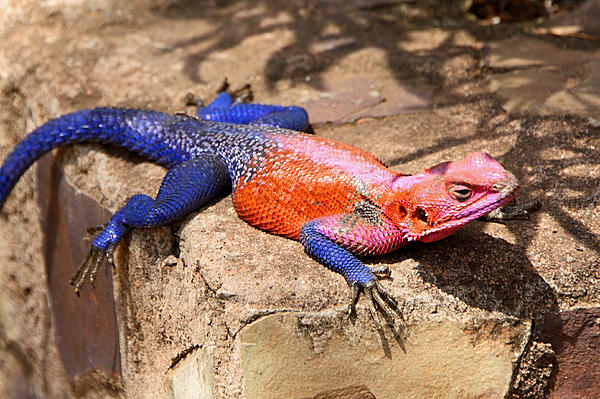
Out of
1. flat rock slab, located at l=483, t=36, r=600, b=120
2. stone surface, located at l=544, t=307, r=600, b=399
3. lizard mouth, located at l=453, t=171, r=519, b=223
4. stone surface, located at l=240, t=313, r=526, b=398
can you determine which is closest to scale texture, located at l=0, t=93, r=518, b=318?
lizard mouth, located at l=453, t=171, r=519, b=223

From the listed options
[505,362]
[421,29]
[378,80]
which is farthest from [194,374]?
[421,29]

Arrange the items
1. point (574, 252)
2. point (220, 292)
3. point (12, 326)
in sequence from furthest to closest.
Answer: point (12, 326) → point (574, 252) → point (220, 292)

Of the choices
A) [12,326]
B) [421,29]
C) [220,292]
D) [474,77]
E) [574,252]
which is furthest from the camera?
[12,326]

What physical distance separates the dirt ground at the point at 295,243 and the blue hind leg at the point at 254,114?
0.86 feet

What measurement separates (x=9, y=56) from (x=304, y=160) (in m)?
3.18

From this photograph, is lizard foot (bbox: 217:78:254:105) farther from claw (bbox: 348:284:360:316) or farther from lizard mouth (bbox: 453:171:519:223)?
lizard mouth (bbox: 453:171:519:223)

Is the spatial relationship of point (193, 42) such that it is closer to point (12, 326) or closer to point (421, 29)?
point (421, 29)

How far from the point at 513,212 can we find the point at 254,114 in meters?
1.88

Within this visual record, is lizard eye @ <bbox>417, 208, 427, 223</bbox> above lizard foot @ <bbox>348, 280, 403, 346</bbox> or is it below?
above

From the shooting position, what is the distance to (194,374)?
144 inches

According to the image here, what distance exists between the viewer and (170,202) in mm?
3791

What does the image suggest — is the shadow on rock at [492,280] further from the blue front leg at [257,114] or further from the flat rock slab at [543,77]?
the flat rock slab at [543,77]

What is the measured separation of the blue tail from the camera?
172 inches

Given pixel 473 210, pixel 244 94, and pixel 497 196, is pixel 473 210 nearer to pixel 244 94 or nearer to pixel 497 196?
pixel 497 196
